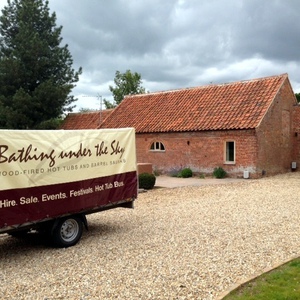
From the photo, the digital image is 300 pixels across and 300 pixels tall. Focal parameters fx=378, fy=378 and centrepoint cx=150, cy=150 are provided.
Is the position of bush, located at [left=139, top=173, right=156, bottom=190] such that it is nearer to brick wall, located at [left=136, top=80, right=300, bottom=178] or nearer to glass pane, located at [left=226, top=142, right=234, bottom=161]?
brick wall, located at [left=136, top=80, right=300, bottom=178]

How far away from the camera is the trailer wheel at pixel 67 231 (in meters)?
7.97

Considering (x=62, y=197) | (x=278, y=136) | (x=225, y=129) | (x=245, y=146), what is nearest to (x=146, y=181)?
(x=225, y=129)

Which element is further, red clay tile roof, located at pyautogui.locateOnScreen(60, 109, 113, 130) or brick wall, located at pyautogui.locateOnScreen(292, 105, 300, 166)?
red clay tile roof, located at pyautogui.locateOnScreen(60, 109, 113, 130)

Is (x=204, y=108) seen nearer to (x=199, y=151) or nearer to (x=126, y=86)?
(x=199, y=151)

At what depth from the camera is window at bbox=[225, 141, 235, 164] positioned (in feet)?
72.8

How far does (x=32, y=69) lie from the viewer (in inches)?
1340

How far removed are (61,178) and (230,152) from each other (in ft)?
52.1

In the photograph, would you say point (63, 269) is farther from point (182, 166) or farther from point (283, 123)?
point (283, 123)

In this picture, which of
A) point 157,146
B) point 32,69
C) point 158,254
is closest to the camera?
point 158,254

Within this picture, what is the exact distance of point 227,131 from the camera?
71.9 ft

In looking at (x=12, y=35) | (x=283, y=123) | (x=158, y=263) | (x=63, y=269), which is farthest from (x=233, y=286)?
(x=12, y=35)

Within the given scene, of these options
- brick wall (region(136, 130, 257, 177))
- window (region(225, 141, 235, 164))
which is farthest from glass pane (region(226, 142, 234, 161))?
brick wall (region(136, 130, 257, 177))

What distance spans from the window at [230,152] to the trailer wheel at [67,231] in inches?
596

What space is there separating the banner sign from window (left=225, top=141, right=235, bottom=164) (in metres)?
13.4
